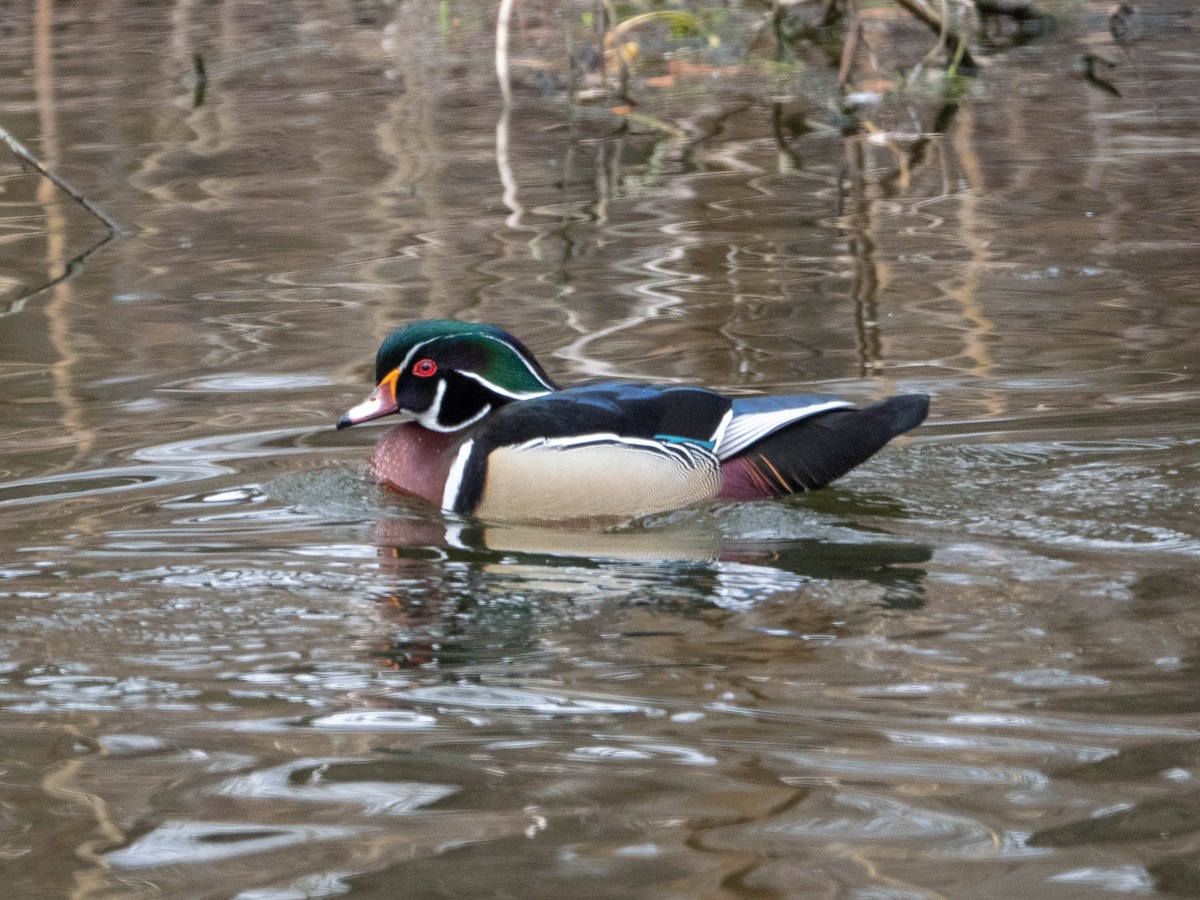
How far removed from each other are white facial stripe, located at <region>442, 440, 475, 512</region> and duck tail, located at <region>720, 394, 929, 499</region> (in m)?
0.87

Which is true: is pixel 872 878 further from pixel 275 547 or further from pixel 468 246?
pixel 468 246

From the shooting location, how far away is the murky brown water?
350 centimetres

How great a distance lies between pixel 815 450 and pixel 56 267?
5.26 m

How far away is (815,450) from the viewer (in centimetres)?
594

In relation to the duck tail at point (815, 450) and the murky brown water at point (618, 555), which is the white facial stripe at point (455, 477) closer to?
the murky brown water at point (618, 555)

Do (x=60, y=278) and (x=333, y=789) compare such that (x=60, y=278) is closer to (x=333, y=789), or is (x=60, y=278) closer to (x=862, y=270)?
(x=862, y=270)

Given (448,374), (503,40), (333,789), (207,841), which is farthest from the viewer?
(503,40)

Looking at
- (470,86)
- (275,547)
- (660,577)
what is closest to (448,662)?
(660,577)

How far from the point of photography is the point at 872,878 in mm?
3254

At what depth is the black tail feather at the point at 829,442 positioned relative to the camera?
584 centimetres

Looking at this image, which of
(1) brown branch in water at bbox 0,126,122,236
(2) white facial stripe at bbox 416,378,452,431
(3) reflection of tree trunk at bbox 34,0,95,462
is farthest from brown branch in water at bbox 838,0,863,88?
(2) white facial stripe at bbox 416,378,452,431

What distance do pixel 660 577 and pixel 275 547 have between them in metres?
1.25

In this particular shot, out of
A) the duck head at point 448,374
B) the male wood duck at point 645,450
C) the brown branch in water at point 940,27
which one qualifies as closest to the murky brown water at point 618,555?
the male wood duck at point 645,450

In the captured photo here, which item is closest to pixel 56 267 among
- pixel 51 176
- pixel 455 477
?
pixel 51 176
